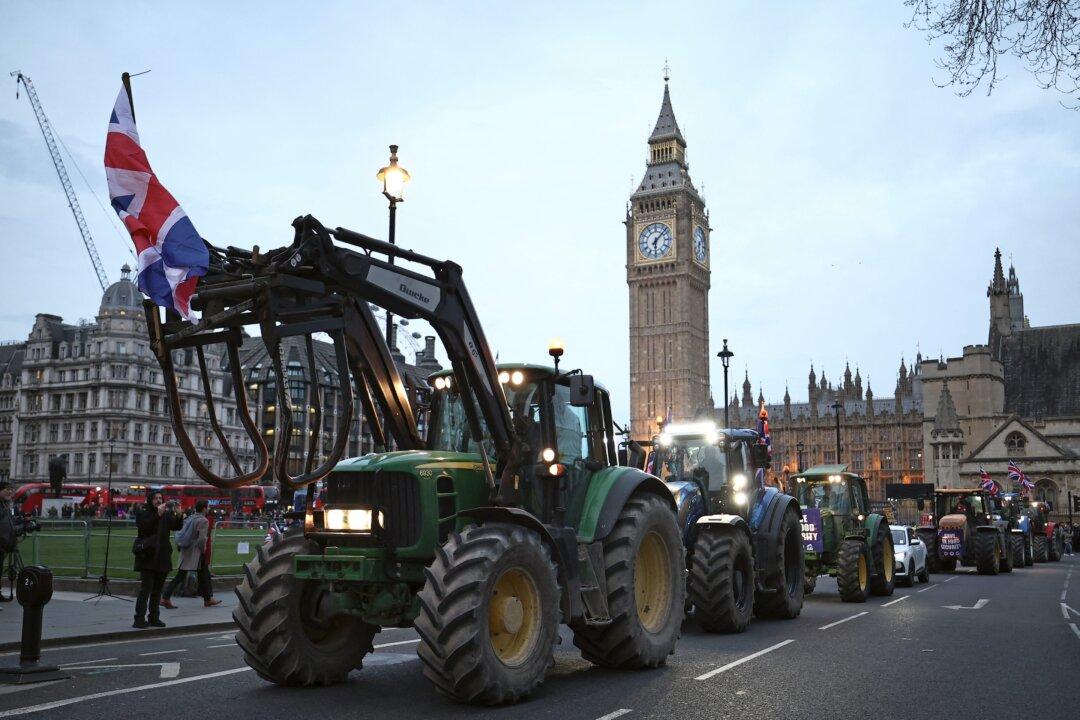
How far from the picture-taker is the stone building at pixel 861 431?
12850 cm

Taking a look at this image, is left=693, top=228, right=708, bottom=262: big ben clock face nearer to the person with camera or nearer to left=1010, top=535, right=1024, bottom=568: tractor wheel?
left=1010, top=535, right=1024, bottom=568: tractor wheel

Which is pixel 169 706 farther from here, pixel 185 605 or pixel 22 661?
pixel 185 605

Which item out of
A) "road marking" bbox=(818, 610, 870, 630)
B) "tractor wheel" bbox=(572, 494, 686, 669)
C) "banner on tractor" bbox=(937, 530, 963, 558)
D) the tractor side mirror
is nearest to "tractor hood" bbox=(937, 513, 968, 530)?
"banner on tractor" bbox=(937, 530, 963, 558)

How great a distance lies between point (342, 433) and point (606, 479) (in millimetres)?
3097

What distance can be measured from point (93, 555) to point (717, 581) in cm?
1991

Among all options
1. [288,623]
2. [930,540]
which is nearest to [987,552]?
[930,540]

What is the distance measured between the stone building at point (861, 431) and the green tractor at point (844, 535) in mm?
109621

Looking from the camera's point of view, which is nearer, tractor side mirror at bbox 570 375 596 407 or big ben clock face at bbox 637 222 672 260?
tractor side mirror at bbox 570 375 596 407

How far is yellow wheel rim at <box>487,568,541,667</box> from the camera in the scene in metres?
7.81

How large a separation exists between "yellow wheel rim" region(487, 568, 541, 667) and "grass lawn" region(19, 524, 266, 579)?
1312cm

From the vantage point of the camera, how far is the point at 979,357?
83.1 m

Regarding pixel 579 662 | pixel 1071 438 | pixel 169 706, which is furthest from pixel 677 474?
pixel 1071 438

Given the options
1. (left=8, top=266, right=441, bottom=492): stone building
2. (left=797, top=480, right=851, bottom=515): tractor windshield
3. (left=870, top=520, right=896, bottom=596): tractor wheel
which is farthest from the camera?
(left=8, top=266, right=441, bottom=492): stone building

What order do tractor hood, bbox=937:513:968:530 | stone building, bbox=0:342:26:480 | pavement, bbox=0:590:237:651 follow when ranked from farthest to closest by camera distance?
stone building, bbox=0:342:26:480 → tractor hood, bbox=937:513:968:530 → pavement, bbox=0:590:237:651
